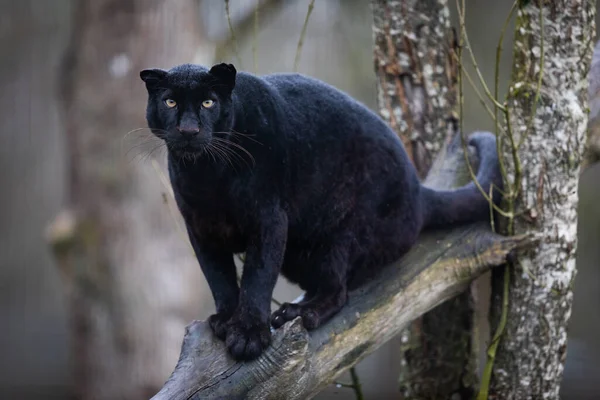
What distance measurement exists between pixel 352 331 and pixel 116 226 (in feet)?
12.0

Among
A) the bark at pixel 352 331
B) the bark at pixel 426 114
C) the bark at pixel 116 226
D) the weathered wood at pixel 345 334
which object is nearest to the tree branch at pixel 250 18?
the bark at pixel 116 226

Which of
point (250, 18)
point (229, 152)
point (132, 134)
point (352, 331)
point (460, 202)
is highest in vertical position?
point (250, 18)

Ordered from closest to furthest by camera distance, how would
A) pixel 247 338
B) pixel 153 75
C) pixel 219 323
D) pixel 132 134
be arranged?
pixel 153 75
pixel 247 338
pixel 219 323
pixel 132 134

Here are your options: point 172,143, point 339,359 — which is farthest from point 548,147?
point 172,143

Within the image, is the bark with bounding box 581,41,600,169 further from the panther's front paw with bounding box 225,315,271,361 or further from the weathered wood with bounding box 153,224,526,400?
the panther's front paw with bounding box 225,315,271,361

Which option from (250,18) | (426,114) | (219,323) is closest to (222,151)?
(219,323)

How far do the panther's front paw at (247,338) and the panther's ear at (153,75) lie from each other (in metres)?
0.92

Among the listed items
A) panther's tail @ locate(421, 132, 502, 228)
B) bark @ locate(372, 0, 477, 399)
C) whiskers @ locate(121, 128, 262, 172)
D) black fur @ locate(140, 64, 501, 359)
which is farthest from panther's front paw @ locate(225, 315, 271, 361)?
bark @ locate(372, 0, 477, 399)

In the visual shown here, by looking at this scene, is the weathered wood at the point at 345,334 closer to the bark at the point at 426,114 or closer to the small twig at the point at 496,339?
the small twig at the point at 496,339

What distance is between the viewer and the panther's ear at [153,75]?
2.43 metres

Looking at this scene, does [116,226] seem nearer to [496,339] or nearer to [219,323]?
[219,323]

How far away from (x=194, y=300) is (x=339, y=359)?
3.60 metres

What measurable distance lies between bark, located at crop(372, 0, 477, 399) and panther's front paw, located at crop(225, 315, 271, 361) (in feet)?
5.32

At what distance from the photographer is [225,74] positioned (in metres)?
2.45
